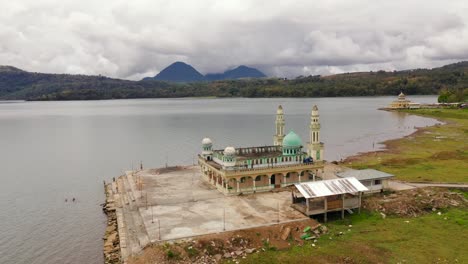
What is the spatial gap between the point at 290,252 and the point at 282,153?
2574 centimetres

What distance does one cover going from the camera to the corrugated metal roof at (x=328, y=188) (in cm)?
4412

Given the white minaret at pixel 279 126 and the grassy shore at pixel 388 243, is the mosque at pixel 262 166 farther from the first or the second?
the grassy shore at pixel 388 243

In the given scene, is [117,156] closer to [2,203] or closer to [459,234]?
[2,203]

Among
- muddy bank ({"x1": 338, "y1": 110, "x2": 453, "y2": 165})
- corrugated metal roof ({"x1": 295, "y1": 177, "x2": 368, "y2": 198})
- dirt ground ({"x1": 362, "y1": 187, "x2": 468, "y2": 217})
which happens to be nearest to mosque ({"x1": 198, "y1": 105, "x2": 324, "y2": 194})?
corrugated metal roof ({"x1": 295, "y1": 177, "x2": 368, "y2": 198})

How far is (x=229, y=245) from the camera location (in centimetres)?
3797

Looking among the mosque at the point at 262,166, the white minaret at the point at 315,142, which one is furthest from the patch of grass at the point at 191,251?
the white minaret at the point at 315,142

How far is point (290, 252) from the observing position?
3681 centimetres

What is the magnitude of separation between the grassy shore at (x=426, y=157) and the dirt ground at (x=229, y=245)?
28576mm

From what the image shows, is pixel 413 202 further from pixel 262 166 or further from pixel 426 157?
pixel 426 157

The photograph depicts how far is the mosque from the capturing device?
54625mm

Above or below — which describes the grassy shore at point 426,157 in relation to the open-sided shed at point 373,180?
below

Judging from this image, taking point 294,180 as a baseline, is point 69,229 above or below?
below

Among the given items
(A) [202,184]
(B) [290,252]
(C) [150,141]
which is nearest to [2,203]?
(A) [202,184]

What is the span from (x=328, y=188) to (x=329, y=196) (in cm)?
107
